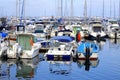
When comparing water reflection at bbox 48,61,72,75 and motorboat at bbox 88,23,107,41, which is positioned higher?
motorboat at bbox 88,23,107,41

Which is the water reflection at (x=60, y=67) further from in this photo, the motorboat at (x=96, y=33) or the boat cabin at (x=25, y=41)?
the motorboat at (x=96, y=33)

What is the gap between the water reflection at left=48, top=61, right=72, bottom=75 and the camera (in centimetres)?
3158

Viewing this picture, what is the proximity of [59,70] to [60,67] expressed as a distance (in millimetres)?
1541

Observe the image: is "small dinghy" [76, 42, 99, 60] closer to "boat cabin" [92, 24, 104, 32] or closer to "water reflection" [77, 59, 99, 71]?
"water reflection" [77, 59, 99, 71]

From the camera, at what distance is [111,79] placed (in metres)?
27.4

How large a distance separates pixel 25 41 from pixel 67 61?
18.9ft

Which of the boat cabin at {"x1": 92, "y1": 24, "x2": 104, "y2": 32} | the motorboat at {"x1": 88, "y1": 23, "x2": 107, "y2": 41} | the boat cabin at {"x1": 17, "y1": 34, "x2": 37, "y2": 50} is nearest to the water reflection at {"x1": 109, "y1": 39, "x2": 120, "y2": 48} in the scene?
the motorboat at {"x1": 88, "y1": 23, "x2": 107, "y2": 41}

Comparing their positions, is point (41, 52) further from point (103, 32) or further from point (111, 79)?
point (103, 32)

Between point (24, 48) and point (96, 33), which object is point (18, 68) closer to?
point (24, 48)

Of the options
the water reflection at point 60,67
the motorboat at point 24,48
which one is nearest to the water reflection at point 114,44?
the motorboat at point 24,48

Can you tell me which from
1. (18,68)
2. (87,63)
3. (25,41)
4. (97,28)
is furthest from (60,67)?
(97,28)

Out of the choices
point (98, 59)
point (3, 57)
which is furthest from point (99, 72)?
point (3, 57)

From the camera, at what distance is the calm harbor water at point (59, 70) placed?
28500 millimetres

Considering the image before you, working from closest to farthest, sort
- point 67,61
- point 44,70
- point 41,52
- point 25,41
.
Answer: point 44,70 → point 67,61 → point 25,41 → point 41,52
